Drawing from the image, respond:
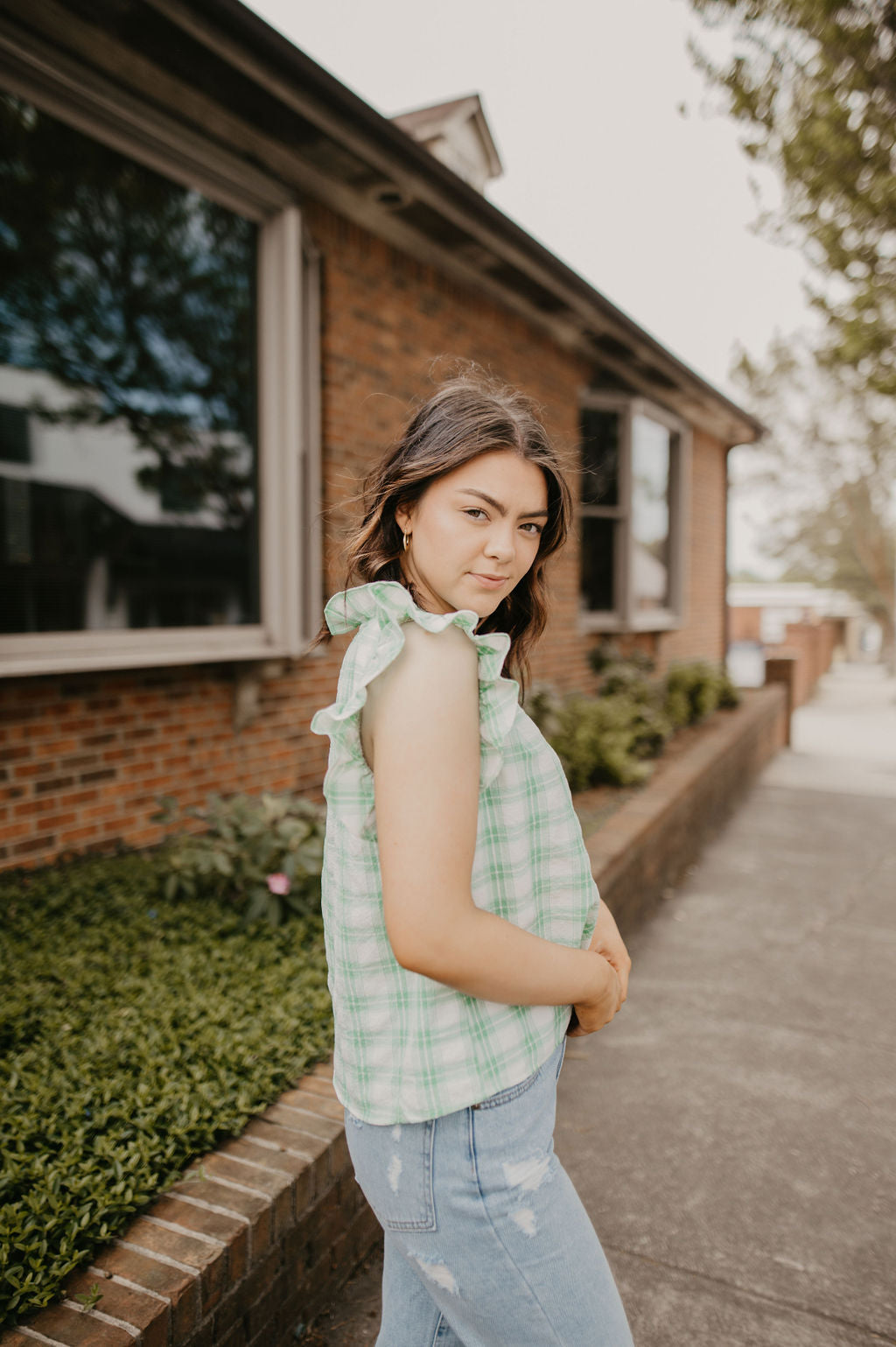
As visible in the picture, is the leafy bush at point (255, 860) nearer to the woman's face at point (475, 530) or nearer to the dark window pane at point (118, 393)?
the dark window pane at point (118, 393)

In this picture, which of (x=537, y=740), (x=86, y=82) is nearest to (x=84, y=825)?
(x=86, y=82)

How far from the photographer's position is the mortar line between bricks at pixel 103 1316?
1.42 metres

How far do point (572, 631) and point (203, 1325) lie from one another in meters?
6.65

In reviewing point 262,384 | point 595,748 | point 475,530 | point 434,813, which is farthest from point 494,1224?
point 595,748

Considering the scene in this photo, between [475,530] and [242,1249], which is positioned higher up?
[475,530]

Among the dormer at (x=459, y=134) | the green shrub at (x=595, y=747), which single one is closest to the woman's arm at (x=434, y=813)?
the green shrub at (x=595, y=747)

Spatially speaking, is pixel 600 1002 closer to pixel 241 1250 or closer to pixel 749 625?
pixel 241 1250

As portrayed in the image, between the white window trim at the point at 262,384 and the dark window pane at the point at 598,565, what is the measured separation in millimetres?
4165

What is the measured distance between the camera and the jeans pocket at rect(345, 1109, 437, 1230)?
104 cm

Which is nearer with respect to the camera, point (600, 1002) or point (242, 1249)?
point (600, 1002)

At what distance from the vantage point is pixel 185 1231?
1669 mm

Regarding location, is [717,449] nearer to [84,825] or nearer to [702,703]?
[702,703]

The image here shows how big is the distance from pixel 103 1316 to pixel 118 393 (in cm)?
344

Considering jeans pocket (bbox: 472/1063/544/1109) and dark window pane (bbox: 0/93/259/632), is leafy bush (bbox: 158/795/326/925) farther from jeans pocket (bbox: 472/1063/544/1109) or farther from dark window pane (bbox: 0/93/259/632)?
jeans pocket (bbox: 472/1063/544/1109)
